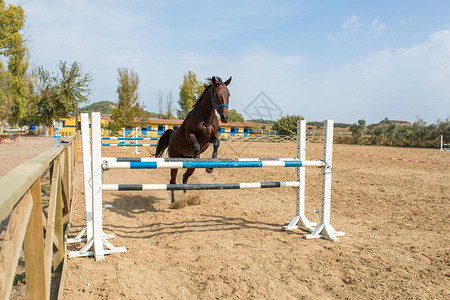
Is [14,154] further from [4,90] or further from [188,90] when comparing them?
[188,90]

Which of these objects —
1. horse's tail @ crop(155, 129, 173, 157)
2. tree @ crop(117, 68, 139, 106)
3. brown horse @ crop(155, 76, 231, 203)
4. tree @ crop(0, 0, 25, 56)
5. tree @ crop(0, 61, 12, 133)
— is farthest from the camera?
tree @ crop(117, 68, 139, 106)

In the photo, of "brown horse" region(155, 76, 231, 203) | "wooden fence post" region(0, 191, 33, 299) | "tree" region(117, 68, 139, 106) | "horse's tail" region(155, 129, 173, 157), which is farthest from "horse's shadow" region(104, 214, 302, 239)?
"tree" region(117, 68, 139, 106)

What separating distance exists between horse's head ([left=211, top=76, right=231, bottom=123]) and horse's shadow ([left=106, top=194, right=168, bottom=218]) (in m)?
1.97

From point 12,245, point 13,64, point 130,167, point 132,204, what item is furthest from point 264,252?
point 13,64

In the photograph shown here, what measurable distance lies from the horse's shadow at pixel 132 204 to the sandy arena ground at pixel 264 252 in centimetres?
2

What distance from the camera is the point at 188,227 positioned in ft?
11.7

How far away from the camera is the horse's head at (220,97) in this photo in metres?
3.91

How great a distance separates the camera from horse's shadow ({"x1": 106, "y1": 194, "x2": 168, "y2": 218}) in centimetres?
434

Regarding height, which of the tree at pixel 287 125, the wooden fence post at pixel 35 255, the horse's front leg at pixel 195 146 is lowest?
the wooden fence post at pixel 35 255

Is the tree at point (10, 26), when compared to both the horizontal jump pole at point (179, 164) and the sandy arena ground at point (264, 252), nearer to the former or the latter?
the sandy arena ground at point (264, 252)

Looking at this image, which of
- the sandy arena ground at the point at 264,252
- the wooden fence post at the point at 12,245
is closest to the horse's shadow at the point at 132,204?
the sandy arena ground at the point at 264,252

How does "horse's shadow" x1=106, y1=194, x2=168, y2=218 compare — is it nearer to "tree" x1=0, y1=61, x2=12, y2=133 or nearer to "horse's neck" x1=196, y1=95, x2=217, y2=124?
"horse's neck" x1=196, y1=95, x2=217, y2=124

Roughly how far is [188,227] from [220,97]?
191 centimetres

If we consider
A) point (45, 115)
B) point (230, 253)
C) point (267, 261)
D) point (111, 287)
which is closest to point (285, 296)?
point (267, 261)
